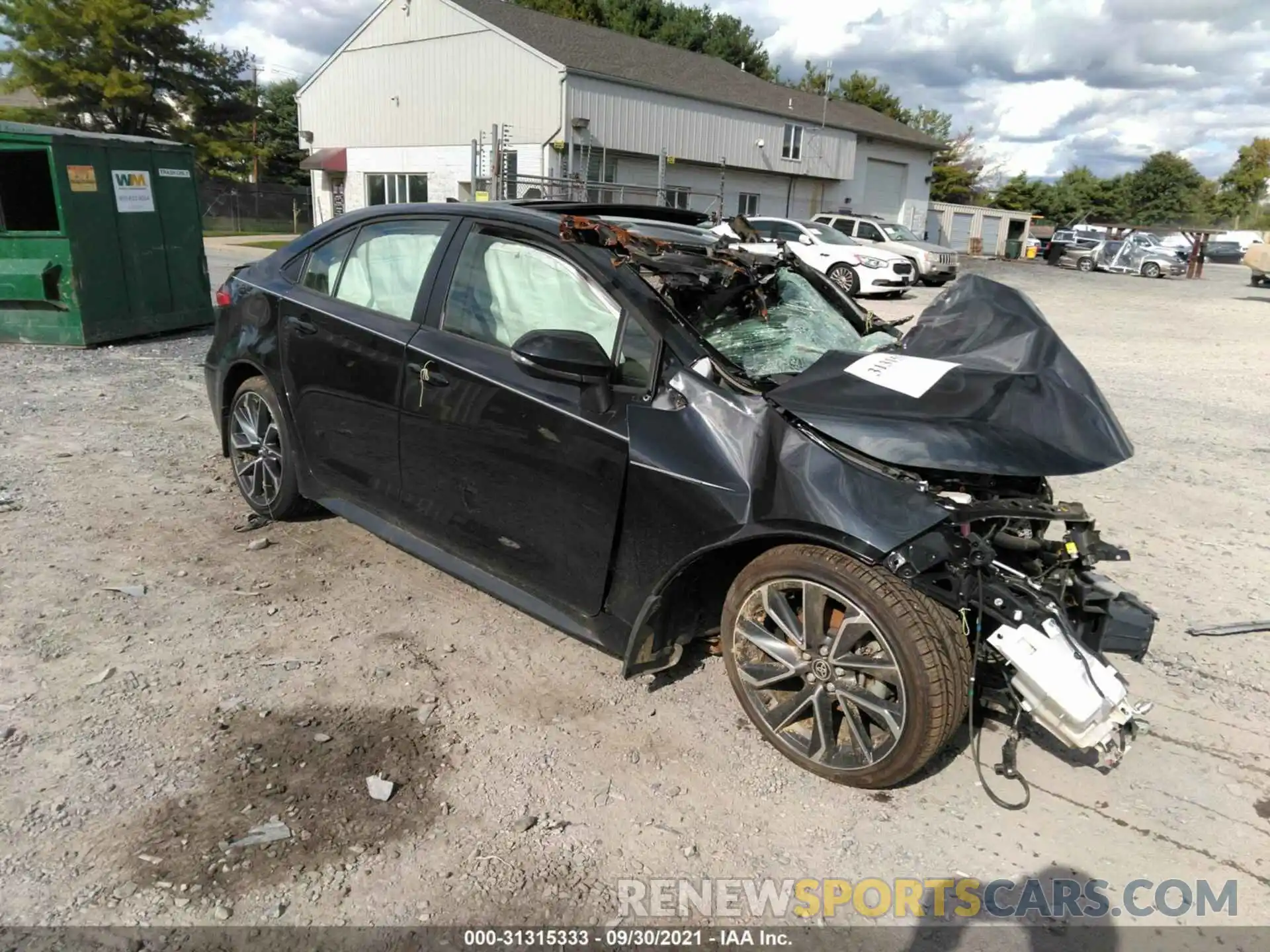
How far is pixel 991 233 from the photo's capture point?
43188 mm

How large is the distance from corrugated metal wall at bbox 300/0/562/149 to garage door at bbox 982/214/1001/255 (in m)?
25.5

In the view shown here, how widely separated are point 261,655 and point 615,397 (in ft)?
5.98

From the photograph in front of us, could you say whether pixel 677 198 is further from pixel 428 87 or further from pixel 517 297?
pixel 517 297

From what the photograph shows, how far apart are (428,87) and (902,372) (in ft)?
105

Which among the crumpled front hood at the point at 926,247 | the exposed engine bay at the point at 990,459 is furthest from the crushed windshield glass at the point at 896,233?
the exposed engine bay at the point at 990,459

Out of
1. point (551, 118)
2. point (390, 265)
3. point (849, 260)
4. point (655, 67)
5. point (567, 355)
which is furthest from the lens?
point (655, 67)

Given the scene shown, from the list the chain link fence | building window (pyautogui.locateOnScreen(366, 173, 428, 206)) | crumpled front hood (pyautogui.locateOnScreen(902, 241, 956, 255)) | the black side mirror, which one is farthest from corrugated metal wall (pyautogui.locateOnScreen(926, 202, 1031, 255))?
the black side mirror

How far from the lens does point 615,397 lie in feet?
10.1

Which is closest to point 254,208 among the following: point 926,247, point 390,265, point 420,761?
point 926,247

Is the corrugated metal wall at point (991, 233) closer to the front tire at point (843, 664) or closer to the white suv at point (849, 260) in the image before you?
the white suv at point (849, 260)

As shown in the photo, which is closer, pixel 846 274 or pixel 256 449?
pixel 256 449

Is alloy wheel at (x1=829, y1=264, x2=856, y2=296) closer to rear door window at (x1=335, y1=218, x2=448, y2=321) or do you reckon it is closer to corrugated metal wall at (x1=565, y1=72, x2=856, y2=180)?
corrugated metal wall at (x1=565, y1=72, x2=856, y2=180)

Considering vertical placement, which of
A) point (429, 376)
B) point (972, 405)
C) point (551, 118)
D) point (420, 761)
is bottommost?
point (420, 761)

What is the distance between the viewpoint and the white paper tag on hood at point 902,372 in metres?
2.77
